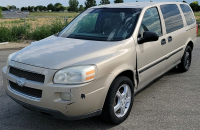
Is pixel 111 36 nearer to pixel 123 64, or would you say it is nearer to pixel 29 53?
pixel 123 64

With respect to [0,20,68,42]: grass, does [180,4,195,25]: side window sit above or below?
above

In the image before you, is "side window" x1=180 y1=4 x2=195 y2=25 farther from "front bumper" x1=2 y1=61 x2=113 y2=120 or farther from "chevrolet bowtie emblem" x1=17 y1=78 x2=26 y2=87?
"chevrolet bowtie emblem" x1=17 y1=78 x2=26 y2=87

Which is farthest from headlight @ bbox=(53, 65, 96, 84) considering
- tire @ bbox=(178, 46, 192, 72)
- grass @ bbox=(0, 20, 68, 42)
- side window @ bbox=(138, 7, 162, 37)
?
grass @ bbox=(0, 20, 68, 42)

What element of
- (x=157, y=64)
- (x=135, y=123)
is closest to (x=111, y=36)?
(x=157, y=64)

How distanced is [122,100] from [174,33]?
7.62 ft

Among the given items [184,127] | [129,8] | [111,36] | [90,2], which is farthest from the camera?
[90,2]

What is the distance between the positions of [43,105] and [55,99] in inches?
8.2

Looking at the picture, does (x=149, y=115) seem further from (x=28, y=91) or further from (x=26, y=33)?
(x=26, y=33)

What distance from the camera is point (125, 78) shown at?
359 cm

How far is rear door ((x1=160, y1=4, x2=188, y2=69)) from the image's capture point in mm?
4957

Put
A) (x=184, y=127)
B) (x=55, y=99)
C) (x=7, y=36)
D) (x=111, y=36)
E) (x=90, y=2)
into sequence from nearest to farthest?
(x=55, y=99) < (x=184, y=127) < (x=111, y=36) < (x=7, y=36) < (x=90, y=2)

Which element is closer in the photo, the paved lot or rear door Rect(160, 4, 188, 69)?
the paved lot

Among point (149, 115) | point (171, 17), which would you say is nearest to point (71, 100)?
point (149, 115)

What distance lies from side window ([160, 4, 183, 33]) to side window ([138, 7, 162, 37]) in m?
0.30
